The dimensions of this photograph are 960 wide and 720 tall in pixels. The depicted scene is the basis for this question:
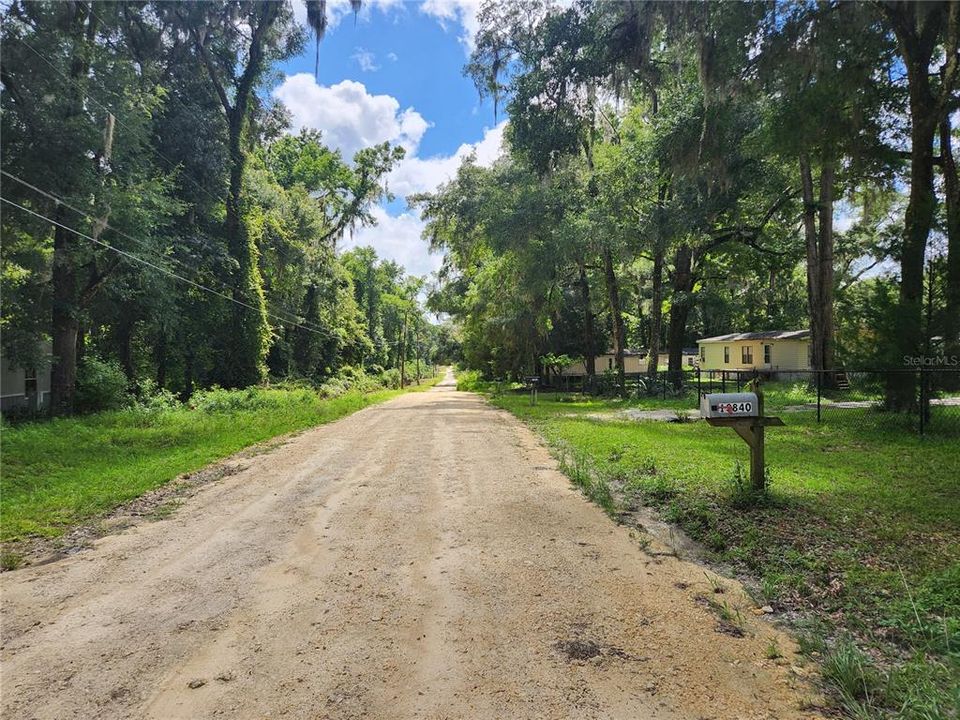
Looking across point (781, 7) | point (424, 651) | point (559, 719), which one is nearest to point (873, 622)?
point (559, 719)

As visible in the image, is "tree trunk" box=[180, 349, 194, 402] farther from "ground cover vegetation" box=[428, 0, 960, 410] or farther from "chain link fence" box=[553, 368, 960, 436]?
"chain link fence" box=[553, 368, 960, 436]

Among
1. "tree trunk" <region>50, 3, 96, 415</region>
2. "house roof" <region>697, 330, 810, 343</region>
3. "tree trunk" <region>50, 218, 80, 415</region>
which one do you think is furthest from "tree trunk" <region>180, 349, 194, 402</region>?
"house roof" <region>697, 330, 810, 343</region>

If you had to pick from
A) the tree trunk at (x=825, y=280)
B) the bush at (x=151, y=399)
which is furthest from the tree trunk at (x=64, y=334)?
the tree trunk at (x=825, y=280)

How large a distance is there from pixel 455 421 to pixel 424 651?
38.2 feet

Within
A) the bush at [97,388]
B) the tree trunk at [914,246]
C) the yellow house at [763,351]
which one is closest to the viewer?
the tree trunk at [914,246]

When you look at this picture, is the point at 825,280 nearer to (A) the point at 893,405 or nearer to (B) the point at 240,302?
(A) the point at 893,405

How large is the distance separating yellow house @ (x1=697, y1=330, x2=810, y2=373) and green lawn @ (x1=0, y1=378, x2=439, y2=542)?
2710 centimetres

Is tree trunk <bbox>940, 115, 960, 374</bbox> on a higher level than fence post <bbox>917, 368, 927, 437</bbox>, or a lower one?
higher

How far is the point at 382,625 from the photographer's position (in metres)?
2.93

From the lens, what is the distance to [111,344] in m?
21.4

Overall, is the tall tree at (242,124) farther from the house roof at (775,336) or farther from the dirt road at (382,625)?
the house roof at (775,336)

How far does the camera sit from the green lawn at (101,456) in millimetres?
5594

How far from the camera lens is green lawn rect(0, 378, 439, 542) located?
5594 millimetres

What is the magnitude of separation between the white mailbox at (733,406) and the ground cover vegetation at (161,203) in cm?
1240
